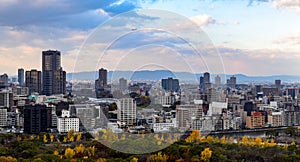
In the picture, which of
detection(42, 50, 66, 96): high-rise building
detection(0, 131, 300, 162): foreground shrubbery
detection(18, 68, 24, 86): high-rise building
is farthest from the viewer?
detection(18, 68, 24, 86): high-rise building

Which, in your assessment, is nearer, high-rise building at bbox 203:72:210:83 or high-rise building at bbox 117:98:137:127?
high-rise building at bbox 203:72:210:83

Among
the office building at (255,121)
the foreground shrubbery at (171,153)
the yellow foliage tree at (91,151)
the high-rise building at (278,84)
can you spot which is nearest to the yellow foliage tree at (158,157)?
the foreground shrubbery at (171,153)

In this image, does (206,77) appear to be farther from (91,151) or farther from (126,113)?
(91,151)

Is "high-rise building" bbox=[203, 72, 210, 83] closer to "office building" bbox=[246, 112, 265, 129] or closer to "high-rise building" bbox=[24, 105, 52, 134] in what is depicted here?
"high-rise building" bbox=[24, 105, 52, 134]

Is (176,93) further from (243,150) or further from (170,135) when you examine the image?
(243,150)

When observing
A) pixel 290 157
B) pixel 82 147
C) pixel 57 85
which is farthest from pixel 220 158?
pixel 57 85

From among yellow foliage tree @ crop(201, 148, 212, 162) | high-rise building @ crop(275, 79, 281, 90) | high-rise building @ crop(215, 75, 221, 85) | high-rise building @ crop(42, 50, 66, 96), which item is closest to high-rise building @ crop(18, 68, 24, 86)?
high-rise building @ crop(42, 50, 66, 96)
